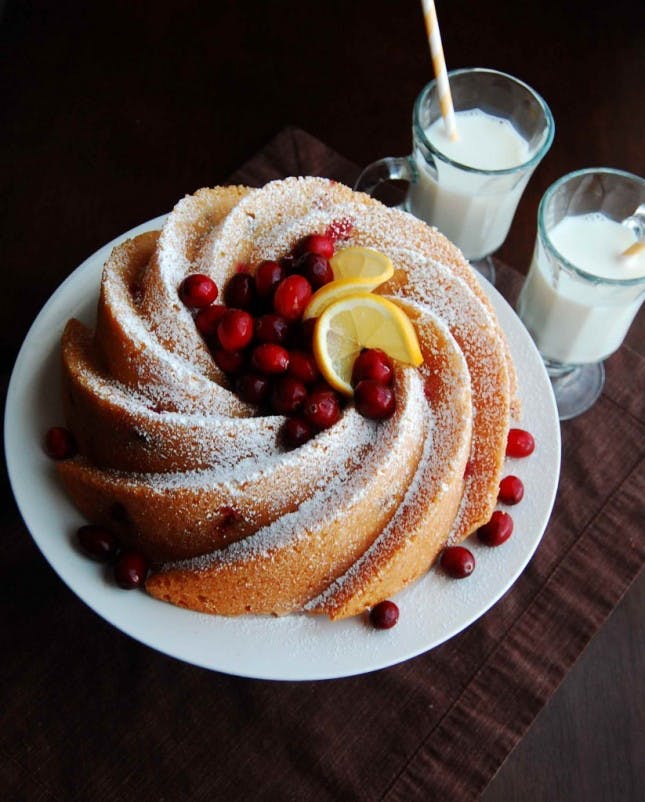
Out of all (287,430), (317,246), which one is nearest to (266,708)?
(287,430)

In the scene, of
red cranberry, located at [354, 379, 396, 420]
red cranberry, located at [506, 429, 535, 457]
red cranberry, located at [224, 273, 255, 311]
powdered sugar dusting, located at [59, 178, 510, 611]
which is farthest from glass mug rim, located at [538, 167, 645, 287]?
red cranberry, located at [224, 273, 255, 311]

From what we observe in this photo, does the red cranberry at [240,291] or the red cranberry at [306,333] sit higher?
the red cranberry at [240,291]

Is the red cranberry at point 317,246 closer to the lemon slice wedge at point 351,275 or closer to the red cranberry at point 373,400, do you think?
the lemon slice wedge at point 351,275

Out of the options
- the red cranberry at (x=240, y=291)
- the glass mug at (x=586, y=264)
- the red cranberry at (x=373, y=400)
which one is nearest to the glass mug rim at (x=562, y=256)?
the glass mug at (x=586, y=264)

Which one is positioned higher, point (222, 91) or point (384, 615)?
point (222, 91)

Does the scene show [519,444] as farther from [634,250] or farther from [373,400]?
[634,250]
